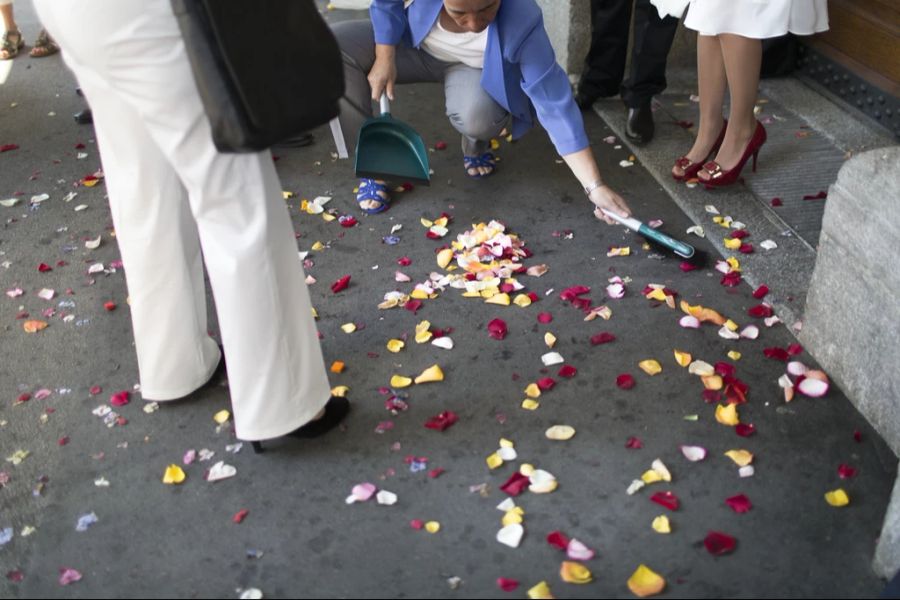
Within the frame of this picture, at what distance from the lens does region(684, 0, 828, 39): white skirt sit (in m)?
3.13

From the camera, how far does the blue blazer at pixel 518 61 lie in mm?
2908

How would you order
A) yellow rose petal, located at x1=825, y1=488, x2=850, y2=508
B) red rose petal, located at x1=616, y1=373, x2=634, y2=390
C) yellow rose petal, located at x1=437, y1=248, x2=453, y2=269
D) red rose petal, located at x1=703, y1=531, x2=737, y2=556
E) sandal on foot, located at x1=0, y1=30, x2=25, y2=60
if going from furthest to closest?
sandal on foot, located at x1=0, y1=30, x2=25, y2=60 < yellow rose petal, located at x1=437, y1=248, x2=453, y2=269 < red rose petal, located at x1=616, y1=373, x2=634, y2=390 < yellow rose petal, located at x1=825, y1=488, x2=850, y2=508 < red rose petal, located at x1=703, y1=531, x2=737, y2=556

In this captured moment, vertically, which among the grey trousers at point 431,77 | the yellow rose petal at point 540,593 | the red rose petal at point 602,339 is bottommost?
the red rose petal at point 602,339

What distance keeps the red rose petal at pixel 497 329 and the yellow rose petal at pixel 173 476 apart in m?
0.97

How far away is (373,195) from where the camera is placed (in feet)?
11.5

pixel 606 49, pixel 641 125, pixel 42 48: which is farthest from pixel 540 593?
pixel 42 48

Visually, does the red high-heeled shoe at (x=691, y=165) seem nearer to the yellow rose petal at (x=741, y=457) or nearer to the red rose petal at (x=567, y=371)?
the red rose petal at (x=567, y=371)

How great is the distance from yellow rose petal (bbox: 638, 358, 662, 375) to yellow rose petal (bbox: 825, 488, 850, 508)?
57 cm

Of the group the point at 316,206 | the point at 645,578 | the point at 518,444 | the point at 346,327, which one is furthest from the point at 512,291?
the point at 645,578

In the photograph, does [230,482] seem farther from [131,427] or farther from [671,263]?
[671,263]

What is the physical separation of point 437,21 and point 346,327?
1.26 m

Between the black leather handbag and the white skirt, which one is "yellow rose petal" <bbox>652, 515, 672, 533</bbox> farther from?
the white skirt

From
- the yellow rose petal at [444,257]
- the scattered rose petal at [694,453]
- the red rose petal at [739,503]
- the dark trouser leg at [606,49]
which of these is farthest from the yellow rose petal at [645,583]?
the dark trouser leg at [606,49]

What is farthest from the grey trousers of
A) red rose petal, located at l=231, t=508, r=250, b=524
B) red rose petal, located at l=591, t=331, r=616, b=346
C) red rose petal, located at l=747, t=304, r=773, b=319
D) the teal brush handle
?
red rose petal, located at l=231, t=508, r=250, b=524
